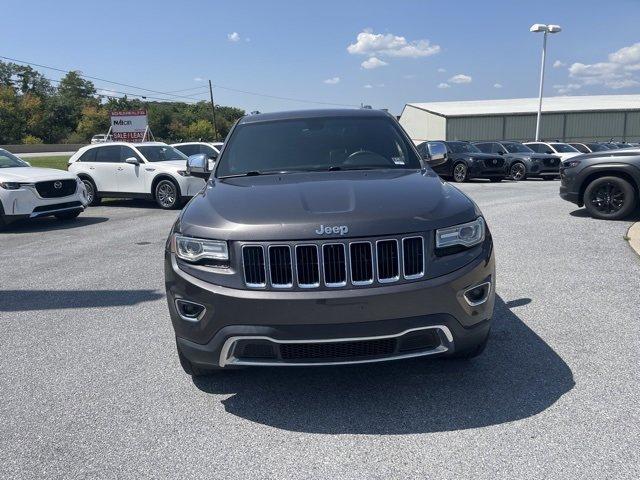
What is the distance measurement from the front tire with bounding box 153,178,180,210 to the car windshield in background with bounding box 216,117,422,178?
9.16 metres

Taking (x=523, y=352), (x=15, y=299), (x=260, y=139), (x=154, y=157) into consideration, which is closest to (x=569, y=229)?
(x=523, y=352)

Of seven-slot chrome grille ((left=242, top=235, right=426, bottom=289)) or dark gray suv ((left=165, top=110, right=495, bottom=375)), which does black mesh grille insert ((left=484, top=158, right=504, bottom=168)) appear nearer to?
dark gray suv ((left=165, top=110, right=495, bottom=375))

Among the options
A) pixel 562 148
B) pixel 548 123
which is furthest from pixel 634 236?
pixel 548 123

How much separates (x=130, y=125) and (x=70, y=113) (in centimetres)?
5196

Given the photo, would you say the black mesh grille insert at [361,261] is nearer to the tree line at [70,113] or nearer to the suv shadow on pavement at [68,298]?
the suv shadow on pavement at [68,298]

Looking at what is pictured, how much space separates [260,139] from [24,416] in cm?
262

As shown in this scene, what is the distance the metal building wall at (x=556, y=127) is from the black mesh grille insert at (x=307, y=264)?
53549 mm

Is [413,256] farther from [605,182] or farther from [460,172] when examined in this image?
[460,172]

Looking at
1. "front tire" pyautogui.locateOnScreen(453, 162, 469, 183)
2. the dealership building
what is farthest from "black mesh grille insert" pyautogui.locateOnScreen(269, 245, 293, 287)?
the dealership building

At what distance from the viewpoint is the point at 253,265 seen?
290 centimetres

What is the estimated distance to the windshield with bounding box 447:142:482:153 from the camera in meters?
21.4

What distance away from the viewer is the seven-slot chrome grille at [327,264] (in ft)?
9.37

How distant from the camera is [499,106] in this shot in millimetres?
59188

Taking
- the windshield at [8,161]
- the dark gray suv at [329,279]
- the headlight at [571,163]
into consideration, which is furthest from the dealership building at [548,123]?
the dark gray suv at [329,279]
